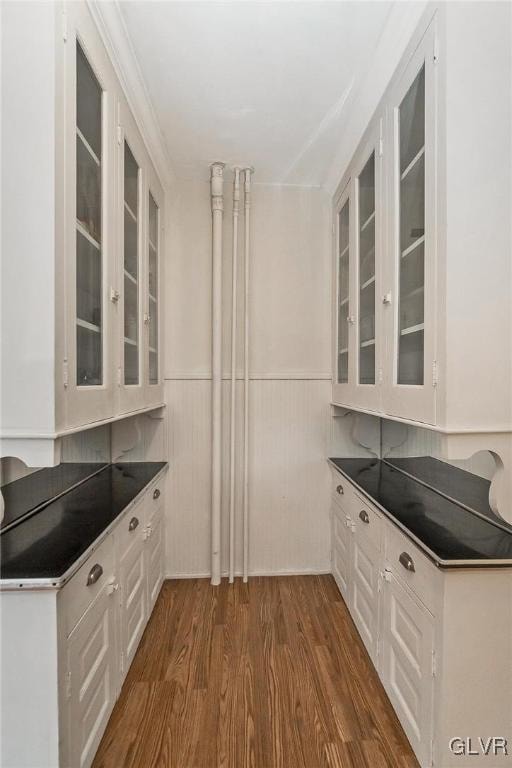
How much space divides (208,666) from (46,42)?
7.54 feet

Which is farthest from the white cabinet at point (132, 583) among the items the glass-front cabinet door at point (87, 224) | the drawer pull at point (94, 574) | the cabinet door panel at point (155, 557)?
the glass-front cabinet door at point (87, 224)

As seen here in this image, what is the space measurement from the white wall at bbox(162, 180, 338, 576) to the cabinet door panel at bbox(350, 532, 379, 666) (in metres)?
0.65

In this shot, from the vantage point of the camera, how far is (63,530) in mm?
1451

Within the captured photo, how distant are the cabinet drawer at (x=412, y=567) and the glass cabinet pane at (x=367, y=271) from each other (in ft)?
2.22

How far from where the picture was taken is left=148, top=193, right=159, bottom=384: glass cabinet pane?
7.77ft

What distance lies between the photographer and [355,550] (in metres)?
2.19

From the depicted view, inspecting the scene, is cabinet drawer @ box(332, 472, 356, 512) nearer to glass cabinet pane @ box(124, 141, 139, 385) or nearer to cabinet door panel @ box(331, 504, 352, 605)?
cabinet door panel @ box(331, 504, 352, 605)

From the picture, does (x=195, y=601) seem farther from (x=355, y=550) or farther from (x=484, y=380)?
(x=484, y=380)

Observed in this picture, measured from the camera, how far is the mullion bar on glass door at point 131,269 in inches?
74.5

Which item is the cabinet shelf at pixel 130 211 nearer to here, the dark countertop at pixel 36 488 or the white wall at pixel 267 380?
the white wall at pixel 267 380

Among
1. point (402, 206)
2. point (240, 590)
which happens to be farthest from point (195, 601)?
point (402, 206)

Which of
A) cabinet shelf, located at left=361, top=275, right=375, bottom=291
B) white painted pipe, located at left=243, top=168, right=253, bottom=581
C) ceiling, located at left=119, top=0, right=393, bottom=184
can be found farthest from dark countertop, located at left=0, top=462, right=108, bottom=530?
ceiling, located at left=119, top=0, right=393, bottom=184

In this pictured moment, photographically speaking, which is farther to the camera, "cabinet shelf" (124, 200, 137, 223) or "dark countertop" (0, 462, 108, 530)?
"cabinet shelf" (124, 200, 137, 223)

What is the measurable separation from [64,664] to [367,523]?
4.30ft
